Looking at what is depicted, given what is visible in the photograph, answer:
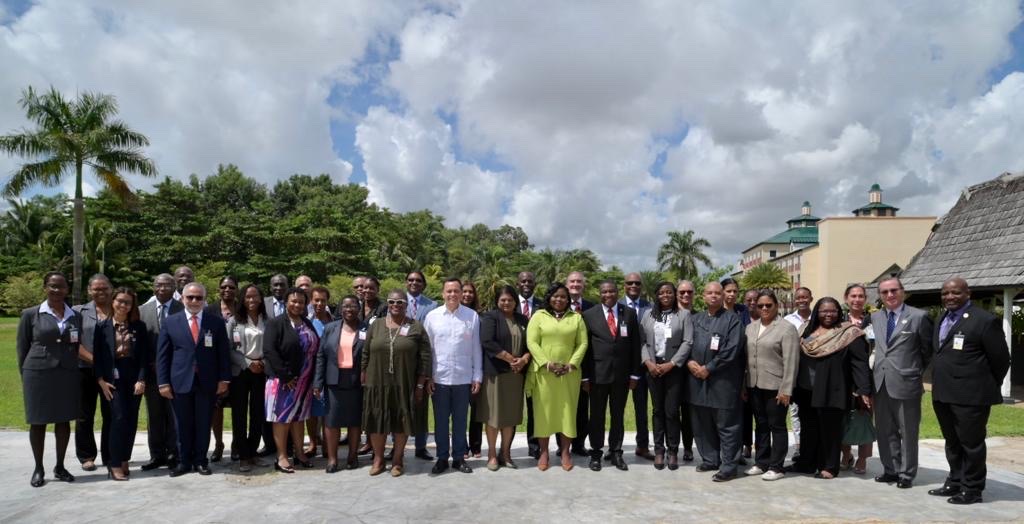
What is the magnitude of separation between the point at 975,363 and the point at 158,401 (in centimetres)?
721

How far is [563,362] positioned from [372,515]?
7.32 ft

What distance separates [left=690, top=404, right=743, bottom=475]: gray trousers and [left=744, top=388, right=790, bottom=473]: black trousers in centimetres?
18

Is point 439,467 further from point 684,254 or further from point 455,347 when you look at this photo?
point 684,254

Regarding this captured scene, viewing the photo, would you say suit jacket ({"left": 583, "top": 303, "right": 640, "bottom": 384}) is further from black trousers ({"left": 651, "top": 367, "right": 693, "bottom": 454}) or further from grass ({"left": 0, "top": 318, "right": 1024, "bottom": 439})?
grass ({"left": 0, "top": 318, "right": 1024, "bottom": 439})

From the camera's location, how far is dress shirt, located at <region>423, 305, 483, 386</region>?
6078 millimetres

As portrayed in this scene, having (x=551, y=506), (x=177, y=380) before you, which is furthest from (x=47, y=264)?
(x=551, y=506)

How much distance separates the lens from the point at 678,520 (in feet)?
15.9

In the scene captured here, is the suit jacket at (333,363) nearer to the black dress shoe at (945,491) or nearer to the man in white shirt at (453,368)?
the man in white shirt at (453,368)

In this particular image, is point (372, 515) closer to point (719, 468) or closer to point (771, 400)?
point (719, 468)

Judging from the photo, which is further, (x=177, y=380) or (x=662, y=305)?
(x=662, y=305)

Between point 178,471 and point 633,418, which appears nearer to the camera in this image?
point 178,471

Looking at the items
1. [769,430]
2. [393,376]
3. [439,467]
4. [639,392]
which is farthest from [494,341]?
[769,430]

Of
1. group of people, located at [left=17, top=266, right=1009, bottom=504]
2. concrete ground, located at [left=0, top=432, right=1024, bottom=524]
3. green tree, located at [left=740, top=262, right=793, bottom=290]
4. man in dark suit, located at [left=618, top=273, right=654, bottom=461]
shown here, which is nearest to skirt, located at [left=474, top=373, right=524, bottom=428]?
group of people, located at [left=17, top=266, right=1009, bottom=504]

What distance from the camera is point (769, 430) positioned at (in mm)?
6098
